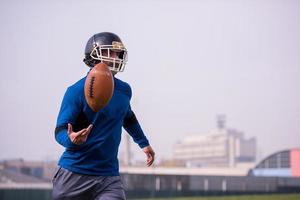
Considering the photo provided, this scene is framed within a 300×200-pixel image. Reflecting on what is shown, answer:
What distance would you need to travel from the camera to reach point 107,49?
570cm

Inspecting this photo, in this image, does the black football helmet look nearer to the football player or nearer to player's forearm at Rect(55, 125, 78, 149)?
the football player

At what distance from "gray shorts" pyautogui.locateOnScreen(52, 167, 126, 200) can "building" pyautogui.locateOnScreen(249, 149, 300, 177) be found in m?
69.8

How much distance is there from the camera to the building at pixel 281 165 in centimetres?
7588

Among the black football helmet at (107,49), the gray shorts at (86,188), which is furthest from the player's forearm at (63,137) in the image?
the black football helmet at (107,49)

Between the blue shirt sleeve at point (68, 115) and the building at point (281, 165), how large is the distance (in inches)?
2757

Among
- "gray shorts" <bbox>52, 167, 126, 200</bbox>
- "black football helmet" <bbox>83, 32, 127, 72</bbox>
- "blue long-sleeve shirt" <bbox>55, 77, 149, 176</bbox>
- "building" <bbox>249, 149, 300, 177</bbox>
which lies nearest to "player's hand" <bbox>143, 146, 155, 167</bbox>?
"blue long-sleeve shirt" <bbox>55, 77, 149, 176</bbox>

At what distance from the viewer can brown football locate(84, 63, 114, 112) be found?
520cm

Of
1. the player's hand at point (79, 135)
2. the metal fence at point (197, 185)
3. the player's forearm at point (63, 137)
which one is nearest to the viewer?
the player's hand at point (79, 135)

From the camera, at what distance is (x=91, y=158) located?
563cm

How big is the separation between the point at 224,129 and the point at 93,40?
7275 inches

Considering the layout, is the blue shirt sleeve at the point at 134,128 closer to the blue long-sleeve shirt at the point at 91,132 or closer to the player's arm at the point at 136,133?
the player's arm at the point at 136,133

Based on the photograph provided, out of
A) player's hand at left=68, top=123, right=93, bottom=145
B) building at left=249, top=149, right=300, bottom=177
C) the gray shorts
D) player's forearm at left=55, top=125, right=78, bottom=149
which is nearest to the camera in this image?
player's hand at left=68, top=123, right=93, bottom=145

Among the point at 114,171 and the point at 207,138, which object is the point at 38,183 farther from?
the point at 207,138

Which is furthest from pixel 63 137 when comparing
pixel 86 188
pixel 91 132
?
pixel 86 188
